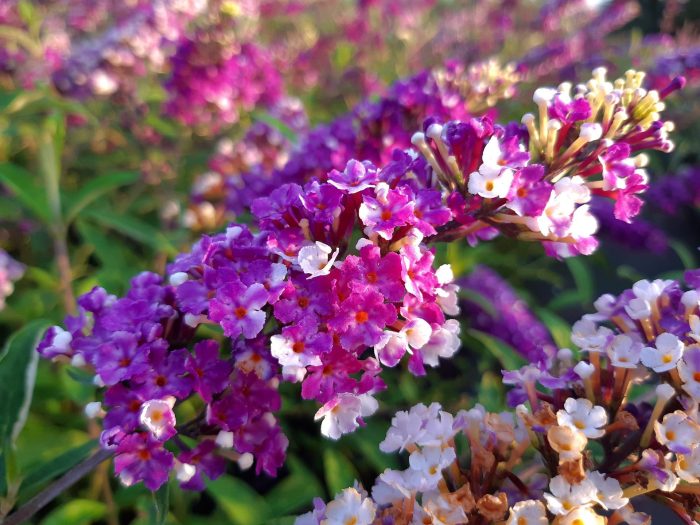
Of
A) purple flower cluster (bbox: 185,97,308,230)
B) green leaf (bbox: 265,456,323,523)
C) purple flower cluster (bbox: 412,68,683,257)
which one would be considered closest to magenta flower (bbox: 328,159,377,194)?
purple flower cluster (bbox: 412,68,683,257)

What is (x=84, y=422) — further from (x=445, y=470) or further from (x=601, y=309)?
(x=601, y=309)

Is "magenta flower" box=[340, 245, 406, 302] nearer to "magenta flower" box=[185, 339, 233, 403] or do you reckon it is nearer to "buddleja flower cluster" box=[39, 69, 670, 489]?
"buddleja flower cluster" box=[39, 69, 670, 489]

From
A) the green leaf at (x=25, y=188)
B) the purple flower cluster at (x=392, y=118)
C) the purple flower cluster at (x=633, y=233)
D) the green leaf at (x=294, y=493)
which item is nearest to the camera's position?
the purple flower cluster at (x=392, y=118)

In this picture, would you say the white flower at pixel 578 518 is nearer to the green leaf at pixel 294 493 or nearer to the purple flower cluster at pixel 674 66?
the green leaf at pixel 294 493

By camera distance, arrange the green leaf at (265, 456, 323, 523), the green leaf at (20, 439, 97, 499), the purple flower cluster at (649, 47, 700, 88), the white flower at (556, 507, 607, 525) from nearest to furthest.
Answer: the white flower at (556, 507, 607, 525) < the green leaf at (20, 439, 97, 499) < the green leaf at (265, 456, 323, 523) < the purple flower cluster at (649, 47, 700, 88)

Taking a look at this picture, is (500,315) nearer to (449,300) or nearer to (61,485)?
(449,300)

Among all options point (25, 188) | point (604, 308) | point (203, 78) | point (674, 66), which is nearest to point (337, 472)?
point (604, 308)

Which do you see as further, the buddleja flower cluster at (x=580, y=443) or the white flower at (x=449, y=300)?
the white flower at (x=449, y=300)

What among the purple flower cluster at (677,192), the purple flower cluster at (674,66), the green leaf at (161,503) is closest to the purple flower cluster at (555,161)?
the green leaf at (161,503)
